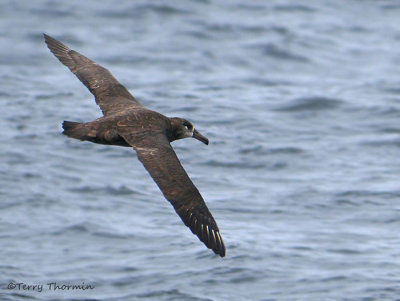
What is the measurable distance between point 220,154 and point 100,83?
167 inches

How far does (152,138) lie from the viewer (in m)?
9.75

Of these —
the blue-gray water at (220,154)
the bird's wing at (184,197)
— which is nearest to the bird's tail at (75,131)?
the bird's wing at (184,197)

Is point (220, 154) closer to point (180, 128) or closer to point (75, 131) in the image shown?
point (180, 128)

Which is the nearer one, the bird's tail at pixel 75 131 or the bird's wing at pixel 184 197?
the bird's wing at pixel 184 197

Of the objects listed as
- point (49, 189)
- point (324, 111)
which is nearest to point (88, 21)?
point (324, 111)

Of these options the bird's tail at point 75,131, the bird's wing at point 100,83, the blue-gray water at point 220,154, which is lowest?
the blue-gray water at point 220,154

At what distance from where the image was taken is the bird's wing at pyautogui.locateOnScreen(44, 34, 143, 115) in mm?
10758

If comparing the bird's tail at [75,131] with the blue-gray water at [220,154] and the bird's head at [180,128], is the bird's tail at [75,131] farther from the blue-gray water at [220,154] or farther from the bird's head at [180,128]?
the blue-gray water at [220,154]

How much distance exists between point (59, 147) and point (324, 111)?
4949mm

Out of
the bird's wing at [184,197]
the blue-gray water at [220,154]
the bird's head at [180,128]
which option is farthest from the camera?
the blue-gray water at [220,154]

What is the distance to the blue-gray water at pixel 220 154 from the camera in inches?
461

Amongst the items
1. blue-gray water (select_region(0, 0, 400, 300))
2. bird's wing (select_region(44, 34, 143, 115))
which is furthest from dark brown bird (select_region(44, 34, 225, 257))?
blue-gray water (select_region(0, 0, 400, 300))

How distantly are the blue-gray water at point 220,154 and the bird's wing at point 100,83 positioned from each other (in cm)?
220

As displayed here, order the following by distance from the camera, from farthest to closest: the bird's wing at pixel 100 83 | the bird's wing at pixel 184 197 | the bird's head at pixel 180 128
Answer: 1. the bird's wing at pixel 100 83
2. the bird's head at pixel 180 128
3. the bird's wing at pixel 184 197
